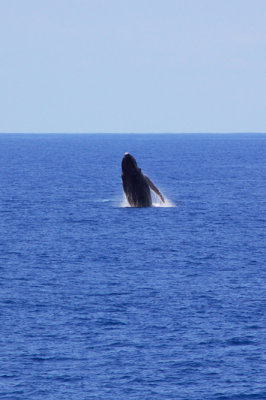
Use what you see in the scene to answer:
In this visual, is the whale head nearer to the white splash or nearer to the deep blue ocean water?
the deep blue ocean water

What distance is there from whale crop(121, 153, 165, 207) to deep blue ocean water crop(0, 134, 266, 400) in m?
2.75

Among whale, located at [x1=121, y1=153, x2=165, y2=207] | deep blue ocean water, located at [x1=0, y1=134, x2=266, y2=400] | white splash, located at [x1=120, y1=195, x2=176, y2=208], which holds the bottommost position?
deep blue ocean water, located at [x1=0, y1=134, x2=266, y2=400]

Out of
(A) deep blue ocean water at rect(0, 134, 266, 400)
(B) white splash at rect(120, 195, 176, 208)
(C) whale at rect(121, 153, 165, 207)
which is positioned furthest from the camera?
(B) white splash at rect(120, 195, 176, 208)

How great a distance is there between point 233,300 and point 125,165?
94.1 feet

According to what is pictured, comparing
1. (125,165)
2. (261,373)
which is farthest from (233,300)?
(125,165)

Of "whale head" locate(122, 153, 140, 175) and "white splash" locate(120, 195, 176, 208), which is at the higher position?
"whale head" locate(122, 153, 140, 175)

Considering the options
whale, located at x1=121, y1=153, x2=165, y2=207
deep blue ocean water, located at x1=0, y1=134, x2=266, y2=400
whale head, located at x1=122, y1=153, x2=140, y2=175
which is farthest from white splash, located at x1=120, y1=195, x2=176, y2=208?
whale head, located at x1=122, y1=153, x2=140, y2=175

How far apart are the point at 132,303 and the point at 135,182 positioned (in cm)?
3021

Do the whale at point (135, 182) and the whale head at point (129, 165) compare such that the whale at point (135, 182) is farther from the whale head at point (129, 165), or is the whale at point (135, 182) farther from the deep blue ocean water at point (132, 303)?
the deep blue ocean water at point (132, 303)

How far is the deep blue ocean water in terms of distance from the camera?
3866cm

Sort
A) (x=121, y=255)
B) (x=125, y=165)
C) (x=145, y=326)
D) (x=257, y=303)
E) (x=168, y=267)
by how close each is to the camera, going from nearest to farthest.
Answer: (x=145, y=326)
(x=257, y=303)
(x=168, y=267)
(x=121, y=255)
(x=125, y=165)

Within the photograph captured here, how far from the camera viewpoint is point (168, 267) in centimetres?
6269

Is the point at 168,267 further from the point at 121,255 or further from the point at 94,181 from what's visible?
the point at 94,181

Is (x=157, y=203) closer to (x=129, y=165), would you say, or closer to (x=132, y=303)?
(x=129, y=165)
